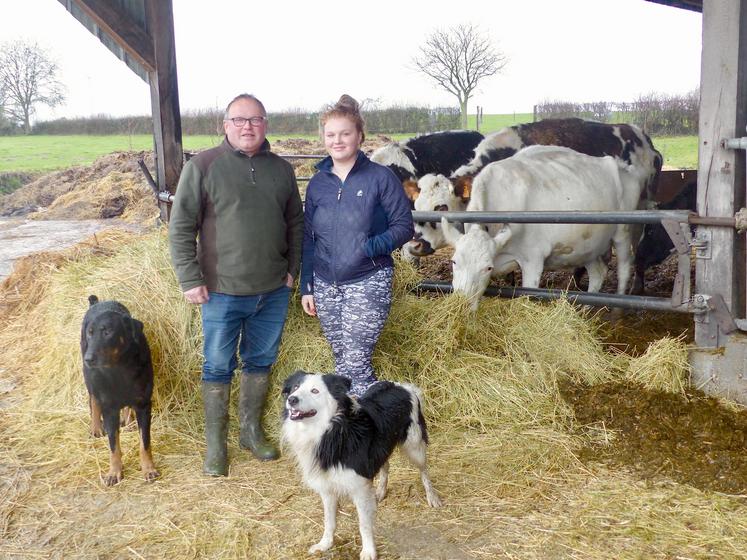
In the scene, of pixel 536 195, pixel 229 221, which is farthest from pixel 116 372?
pixel 536 195

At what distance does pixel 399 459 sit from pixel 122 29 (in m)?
4.60

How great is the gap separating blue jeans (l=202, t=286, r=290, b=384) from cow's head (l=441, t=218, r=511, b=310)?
1872mm

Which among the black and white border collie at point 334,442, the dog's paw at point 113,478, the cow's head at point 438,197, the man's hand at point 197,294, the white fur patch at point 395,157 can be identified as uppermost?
the white fur patch at point 395,157

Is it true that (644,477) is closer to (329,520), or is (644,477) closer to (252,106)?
(329,520)

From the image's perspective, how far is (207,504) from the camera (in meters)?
3.75

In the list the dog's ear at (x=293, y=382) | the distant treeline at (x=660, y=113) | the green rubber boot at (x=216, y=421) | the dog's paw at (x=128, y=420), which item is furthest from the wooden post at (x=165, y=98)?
the distant treeline at (x=660, y=113)

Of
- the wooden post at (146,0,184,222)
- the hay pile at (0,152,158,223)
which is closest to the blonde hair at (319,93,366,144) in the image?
the wooden post at (146,0,184,222)

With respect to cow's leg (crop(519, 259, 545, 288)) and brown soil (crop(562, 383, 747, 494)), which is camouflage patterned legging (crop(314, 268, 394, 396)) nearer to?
brown soil (crop(562, 383, 747, 494))

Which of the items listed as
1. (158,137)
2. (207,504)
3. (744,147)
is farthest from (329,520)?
(158,137)

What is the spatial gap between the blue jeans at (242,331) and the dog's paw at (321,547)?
129 centimetres

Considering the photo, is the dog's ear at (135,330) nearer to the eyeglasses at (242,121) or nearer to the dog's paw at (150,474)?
the dog's paw at (150,474)

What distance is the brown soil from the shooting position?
3.87 metres

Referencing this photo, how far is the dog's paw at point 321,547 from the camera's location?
327 centimetres

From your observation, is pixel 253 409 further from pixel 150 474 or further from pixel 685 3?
pixel 685 3
